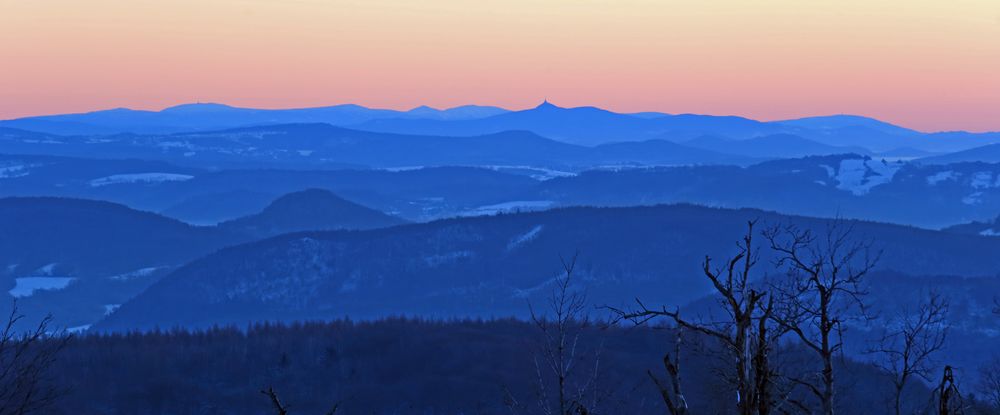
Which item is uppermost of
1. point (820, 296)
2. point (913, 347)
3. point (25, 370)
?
point (820, 296)

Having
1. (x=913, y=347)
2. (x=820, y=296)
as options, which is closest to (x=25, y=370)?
(x=820, y=296)

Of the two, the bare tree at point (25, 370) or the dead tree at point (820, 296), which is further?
the bare tree at point (25, 370)

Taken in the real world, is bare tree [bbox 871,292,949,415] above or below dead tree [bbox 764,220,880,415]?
below

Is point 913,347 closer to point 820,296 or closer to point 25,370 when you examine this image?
point 820,296

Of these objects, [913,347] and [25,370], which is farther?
[913,347]

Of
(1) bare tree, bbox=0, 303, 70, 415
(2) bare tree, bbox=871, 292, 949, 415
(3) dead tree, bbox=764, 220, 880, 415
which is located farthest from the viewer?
(1) bare tree, bbox=0, 303, 70, 415

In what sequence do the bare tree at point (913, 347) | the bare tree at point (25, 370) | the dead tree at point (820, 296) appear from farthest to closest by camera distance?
the bare tree at point (25, 370)
the bare tree at point (913, 347)
the dead tree at point (820, 296)

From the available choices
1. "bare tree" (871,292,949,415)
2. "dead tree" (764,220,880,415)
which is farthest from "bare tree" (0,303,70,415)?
"bare tree" (871,292,949,415)

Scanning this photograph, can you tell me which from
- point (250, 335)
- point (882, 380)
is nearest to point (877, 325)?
point (882, 380)

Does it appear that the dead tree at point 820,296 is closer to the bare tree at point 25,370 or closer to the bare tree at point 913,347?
the bare tree at point 913,347

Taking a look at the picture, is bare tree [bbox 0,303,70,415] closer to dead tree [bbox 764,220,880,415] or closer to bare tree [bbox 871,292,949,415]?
dead tree [bbox 764,220,880,415]

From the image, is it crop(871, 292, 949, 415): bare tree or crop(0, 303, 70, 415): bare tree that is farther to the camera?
crop(0, 303, 70, 415): bare tree

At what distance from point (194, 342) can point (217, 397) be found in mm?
27939

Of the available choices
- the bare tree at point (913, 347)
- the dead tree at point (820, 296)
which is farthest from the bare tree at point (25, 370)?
the bare tree at point (913, 347)
